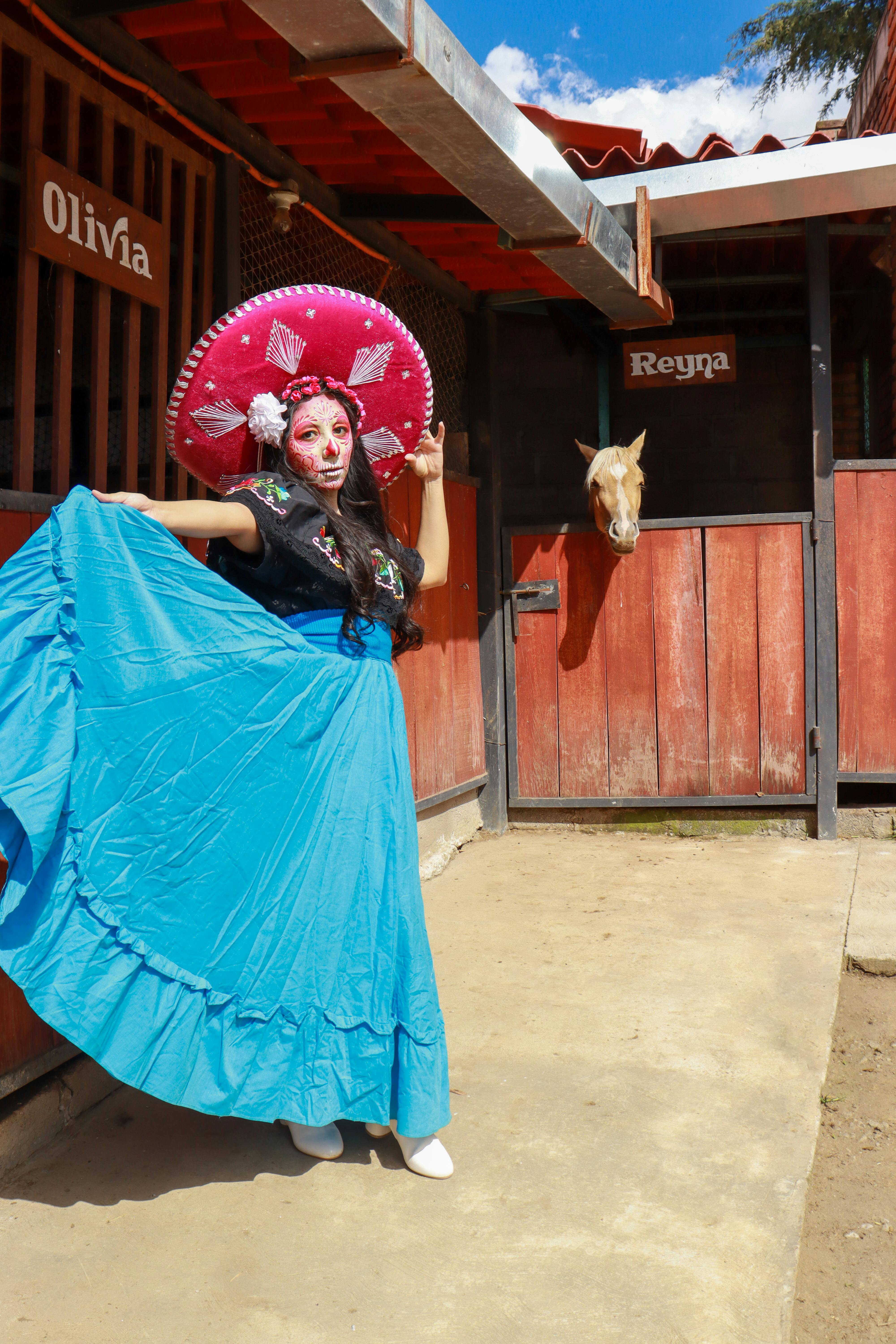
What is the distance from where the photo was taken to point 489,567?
5.94 metres

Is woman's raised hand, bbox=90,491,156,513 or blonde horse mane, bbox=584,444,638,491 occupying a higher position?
blonde horse mane, bbox=584,444,638,491

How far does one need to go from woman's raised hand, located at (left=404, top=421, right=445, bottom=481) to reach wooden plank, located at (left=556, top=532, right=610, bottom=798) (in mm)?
3110

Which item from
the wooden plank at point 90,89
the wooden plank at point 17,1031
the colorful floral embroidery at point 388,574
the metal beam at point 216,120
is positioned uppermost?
the metal beam at point 216,120

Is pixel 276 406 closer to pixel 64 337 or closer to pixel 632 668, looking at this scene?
pixel 64 337

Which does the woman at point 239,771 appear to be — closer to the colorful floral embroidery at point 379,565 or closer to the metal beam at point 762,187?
the colorful floral embroidery at point 379,565

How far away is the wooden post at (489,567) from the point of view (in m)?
5.88

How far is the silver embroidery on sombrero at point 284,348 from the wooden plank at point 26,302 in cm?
70

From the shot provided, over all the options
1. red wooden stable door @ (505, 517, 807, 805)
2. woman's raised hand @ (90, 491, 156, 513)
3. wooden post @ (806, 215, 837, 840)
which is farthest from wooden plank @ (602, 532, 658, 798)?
woman's raised hand @ (90, 491, 156, 513)

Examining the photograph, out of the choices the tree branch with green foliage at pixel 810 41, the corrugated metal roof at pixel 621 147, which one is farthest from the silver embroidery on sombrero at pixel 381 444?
the tree branch with green foliage at pixel 810 41

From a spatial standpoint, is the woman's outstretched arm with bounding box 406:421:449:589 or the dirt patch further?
the woman's outstretched arm with bounding box 406:421:449:589

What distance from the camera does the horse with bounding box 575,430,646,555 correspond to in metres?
A: 5.32

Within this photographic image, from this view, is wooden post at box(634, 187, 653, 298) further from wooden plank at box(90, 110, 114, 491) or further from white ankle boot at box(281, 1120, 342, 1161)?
white ankle boot at box(281, 1120, 342, 1161)

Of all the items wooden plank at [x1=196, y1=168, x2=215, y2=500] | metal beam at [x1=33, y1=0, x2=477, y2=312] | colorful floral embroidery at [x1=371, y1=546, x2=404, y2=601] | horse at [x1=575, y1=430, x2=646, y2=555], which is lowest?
colorful floral embroidery at [x1=371, y1=546, x2=404, y2=601]

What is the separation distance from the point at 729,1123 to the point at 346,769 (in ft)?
4.38
